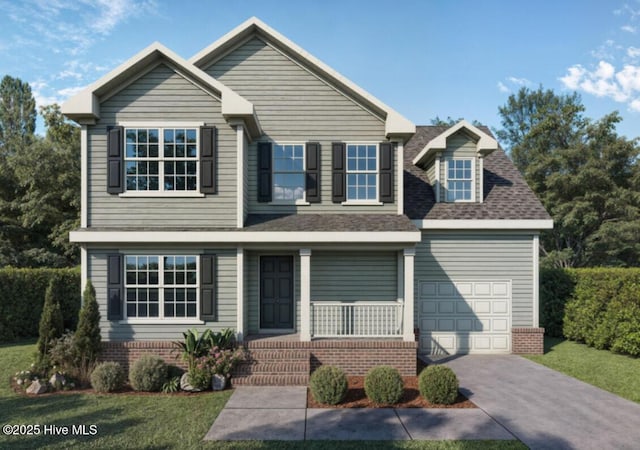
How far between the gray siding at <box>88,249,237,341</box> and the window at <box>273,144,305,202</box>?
2.37 meters

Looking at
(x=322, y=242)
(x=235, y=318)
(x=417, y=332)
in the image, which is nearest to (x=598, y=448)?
(x=417, y=332)

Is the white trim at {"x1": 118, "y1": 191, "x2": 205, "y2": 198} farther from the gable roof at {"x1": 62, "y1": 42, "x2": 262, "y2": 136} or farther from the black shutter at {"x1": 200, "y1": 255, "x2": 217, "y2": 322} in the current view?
the gable roof at {"x1": 62, "y1": 42, "x2": 262, "y2": 136}

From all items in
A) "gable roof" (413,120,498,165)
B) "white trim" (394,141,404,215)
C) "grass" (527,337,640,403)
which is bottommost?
"grass" (527,337,640,403)

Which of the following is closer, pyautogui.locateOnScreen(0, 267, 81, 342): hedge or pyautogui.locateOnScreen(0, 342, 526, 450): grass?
pyautogui.locateOnScreen(0, 342, 526, 450): grass

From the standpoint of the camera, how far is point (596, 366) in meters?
10.1

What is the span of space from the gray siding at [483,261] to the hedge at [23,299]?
12.3 metres

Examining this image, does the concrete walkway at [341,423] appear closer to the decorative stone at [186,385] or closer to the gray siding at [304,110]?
the decorative stone at [186,385]

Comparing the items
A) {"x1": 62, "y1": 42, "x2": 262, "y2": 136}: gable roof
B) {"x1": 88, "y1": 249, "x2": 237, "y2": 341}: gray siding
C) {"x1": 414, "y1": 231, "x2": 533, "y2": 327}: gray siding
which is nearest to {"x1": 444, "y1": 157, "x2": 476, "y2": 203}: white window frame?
{"x1": 414, "y1": 231, "x2": 533, "y2": 327}: gray siding

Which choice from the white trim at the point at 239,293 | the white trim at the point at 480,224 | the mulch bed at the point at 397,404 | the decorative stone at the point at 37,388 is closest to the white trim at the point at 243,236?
the white trim at the point at 239,293

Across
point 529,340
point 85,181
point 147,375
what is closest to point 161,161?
point 85,181

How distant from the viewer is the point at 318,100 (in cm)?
1102

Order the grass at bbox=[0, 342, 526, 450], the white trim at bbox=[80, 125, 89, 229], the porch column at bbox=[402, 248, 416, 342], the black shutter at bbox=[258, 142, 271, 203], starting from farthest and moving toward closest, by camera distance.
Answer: the black shutter at bbox=[258, 142, 271, 203]
the white trim at bbox=[80, 125, 89, 229]
the porch column at bbox=[402, 248, 416, 342]
the grass at bbox=[0, 342, 526, 450]

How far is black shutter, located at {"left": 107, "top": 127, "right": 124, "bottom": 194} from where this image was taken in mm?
9539

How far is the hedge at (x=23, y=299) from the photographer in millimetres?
12836
